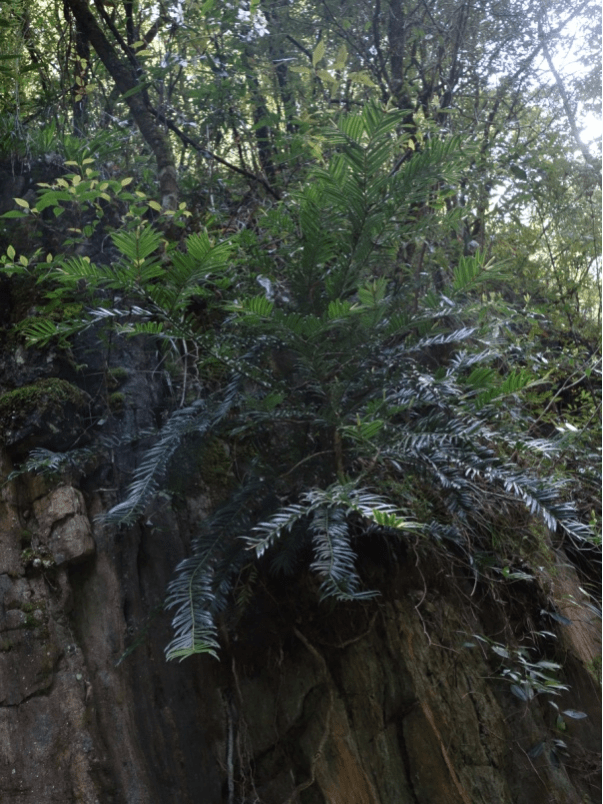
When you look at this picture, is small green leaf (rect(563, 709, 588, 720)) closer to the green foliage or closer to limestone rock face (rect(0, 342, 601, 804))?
limestone rock face (rect(0, 342, 601, 804))

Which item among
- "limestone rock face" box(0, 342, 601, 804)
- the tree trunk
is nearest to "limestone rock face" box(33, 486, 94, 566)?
"limestone rock face" box(0, 342, 601, 804)

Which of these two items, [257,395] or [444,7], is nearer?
[257,395]

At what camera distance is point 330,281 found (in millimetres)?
2043

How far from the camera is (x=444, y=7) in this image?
3160mm

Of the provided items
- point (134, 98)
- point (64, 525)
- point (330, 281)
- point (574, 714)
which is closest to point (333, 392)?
point (330, 281)

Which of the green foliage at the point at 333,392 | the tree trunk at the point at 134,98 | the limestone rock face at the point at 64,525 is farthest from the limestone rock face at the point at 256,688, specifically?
the tree trunk at the point at 134,98

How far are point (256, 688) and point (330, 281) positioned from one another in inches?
56.9

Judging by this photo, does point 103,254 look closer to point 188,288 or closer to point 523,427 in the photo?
point 188,288

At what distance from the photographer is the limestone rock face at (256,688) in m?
2.01

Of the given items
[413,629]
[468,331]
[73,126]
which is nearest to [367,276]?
[468,331]

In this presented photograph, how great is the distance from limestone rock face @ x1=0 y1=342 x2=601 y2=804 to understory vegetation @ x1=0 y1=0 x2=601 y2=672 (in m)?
0.17

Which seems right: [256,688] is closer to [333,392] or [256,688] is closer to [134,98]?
[333,392]

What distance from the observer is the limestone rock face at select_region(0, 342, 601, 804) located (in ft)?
6.60

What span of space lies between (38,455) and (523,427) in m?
1.90
